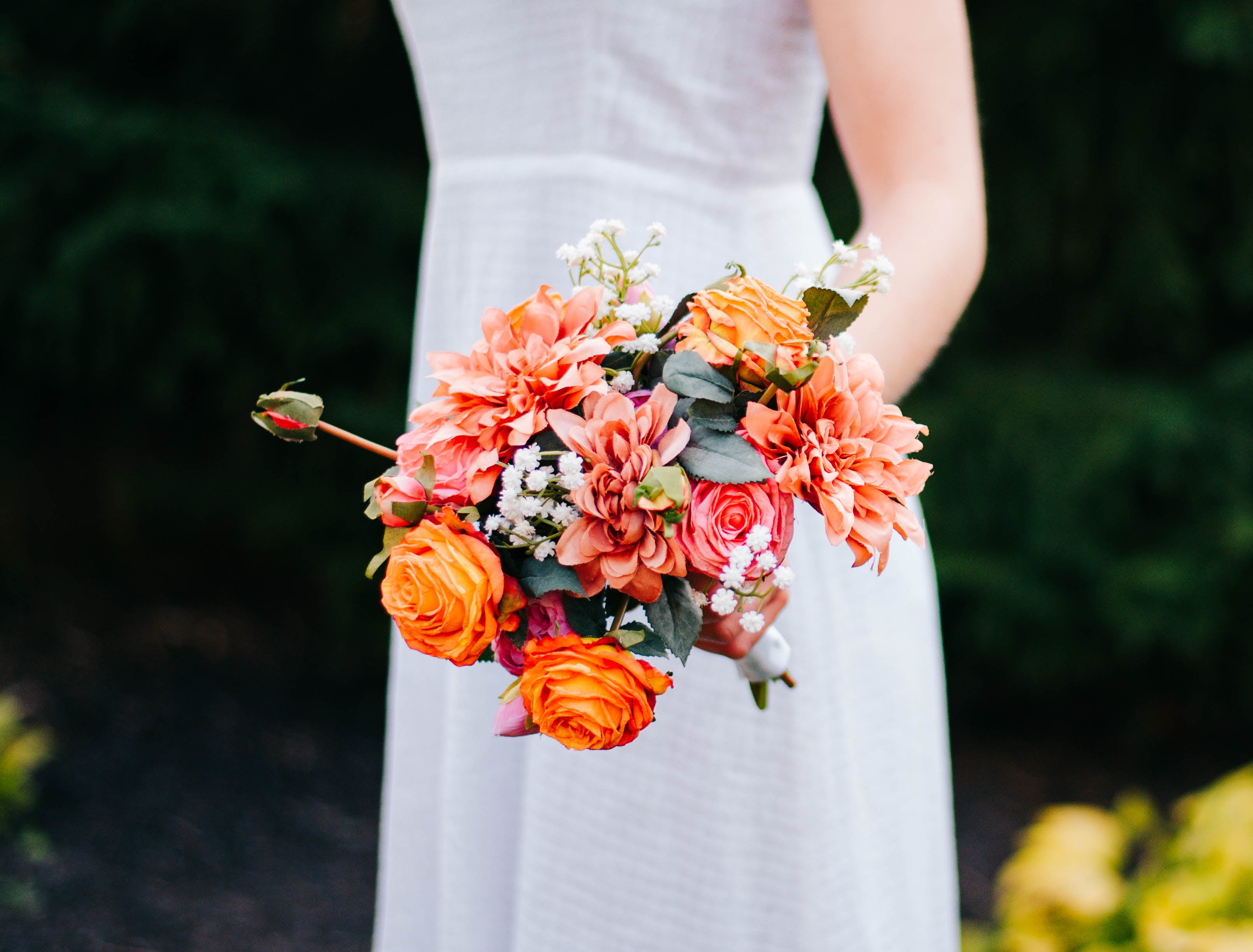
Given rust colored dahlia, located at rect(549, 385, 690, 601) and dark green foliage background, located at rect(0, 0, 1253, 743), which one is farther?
dark green foliage background, located at rect(0, 0, 1253, 743)

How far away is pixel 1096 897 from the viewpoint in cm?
210

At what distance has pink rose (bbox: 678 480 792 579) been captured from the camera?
0.63m

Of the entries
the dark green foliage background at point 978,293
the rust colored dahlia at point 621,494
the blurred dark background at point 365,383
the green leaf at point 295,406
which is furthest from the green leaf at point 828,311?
the dark green foliage background at point 978,293

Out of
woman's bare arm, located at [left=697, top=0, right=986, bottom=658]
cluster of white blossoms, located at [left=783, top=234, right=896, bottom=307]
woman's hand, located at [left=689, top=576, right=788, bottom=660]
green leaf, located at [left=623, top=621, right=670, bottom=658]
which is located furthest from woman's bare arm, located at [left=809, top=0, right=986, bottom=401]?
green leaf, located at [left=623, top=621, right=670, bottom=658]

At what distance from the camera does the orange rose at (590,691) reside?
64 cm

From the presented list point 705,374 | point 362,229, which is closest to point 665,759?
point 705,374

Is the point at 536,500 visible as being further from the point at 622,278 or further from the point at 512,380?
the point at 622,278

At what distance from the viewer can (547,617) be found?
2.28ft

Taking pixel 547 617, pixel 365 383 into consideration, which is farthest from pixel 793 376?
pixel 365 383

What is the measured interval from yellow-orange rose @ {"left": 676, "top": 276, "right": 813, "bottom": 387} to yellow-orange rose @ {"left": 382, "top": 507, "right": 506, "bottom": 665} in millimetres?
194

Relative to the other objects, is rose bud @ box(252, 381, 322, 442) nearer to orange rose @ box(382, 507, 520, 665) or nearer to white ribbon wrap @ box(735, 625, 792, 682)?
orange rose @ box(382, 507, 520, 665)

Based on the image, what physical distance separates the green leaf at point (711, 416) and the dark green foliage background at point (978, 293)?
2.68 m

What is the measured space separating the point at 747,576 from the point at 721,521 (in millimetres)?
41

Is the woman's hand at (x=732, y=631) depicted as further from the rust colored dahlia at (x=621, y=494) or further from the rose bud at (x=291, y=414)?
the rose bud at (x=291, y=414)
